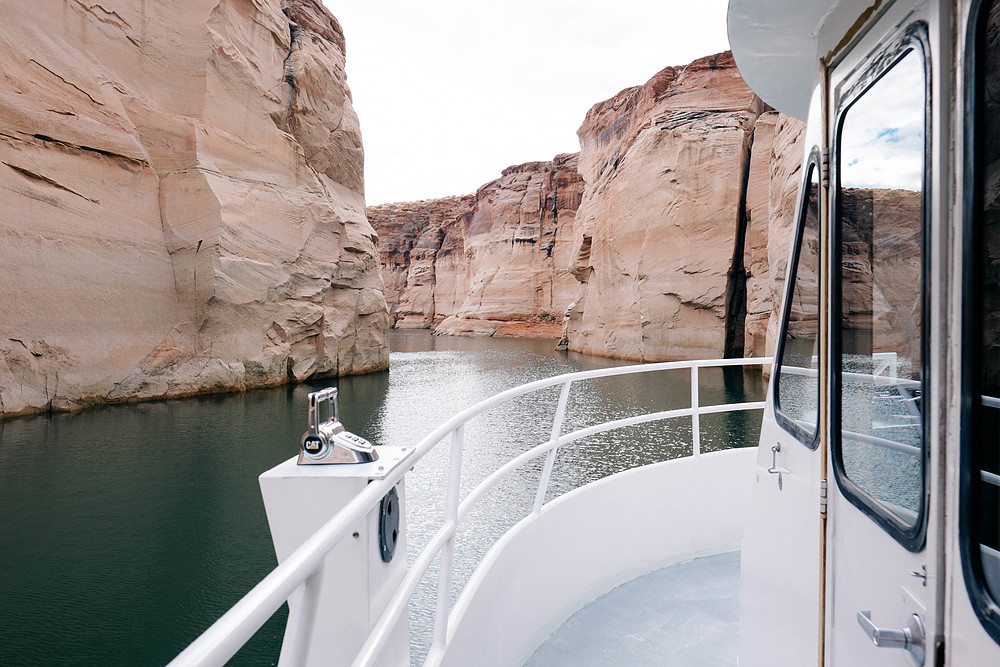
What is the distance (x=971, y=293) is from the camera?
30.8 inches

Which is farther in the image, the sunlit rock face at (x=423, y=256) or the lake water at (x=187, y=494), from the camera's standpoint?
the sunlit rock face at (x=423, y=256)

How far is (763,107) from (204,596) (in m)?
23.2

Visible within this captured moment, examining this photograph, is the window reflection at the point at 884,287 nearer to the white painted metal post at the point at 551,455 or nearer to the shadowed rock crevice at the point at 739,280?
the white painted metal post at the point at 551,455

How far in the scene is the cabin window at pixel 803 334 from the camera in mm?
1425

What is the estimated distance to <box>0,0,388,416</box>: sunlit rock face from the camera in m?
10.3

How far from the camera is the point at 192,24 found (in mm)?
13602

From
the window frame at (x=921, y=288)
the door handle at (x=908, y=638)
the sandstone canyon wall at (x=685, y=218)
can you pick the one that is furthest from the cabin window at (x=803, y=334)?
the sandstone canyon wall at (x=685, y=218)

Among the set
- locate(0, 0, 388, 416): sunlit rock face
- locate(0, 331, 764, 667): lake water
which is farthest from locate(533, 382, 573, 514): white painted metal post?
locate(0, 0, 388, 416): sunlit rock face

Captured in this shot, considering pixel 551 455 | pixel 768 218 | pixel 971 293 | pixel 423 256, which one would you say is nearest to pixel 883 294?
pixel 971 293

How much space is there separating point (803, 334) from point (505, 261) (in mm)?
40379

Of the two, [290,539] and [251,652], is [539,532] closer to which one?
[290,539]

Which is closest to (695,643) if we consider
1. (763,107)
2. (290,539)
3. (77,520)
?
(290,539)

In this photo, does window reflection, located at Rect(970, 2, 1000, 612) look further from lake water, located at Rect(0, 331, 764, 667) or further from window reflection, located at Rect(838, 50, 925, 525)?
lake water, located at Rect(0, 331, 764, 667)

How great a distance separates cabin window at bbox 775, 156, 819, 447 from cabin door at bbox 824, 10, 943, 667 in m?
0.17
